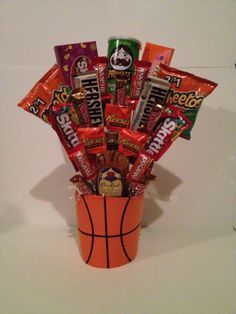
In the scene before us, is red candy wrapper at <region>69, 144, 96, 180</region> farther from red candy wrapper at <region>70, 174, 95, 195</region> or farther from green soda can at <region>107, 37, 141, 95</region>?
green soda can at <region>107, 37, 141, 95</region>

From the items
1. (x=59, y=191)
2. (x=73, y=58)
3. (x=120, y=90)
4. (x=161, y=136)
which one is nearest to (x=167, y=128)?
(x=161, y=136)

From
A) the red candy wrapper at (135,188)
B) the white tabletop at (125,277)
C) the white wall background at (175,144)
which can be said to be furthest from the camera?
the white wall background at (175,144)

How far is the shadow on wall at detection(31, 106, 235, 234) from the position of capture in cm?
80

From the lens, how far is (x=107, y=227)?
577 millimetres

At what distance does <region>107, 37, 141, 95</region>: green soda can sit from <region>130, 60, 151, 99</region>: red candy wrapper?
0.02 m

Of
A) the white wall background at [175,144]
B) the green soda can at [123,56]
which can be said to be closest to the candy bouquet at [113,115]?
the green soda can at [123,56]

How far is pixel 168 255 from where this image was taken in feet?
2.16

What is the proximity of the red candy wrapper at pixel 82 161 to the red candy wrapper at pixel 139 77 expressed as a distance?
0.16 meters

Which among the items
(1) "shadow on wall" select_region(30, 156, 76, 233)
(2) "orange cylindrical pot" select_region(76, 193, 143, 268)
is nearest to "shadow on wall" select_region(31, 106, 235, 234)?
(1) "shadow on wall" select_region(30, 156, 76, 233)

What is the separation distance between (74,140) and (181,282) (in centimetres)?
37

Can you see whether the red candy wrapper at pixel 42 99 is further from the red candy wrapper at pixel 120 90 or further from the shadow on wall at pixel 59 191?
the shadow on wall at pixel 59 191

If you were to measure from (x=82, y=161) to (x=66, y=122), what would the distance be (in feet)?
0.28

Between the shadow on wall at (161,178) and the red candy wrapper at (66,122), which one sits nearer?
the red candy wrapper at (66,122)

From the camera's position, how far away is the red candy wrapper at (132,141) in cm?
53
